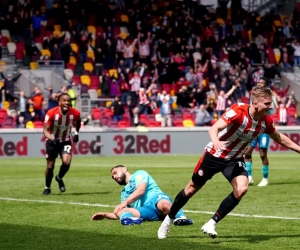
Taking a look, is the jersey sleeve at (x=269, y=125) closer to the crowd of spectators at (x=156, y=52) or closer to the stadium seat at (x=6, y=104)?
the crowd of spectators at (x=156, y=52)

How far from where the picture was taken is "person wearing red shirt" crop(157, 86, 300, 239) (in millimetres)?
10172

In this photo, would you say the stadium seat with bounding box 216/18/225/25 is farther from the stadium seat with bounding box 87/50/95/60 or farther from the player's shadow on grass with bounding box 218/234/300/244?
the player's shadow on grass with bounding box 218/234/300/244

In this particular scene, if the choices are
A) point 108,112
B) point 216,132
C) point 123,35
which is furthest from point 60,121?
point 123,35

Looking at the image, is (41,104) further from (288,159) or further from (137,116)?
(288,159)

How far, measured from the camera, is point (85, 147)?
112ft

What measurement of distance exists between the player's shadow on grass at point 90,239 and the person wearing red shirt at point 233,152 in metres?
0.36

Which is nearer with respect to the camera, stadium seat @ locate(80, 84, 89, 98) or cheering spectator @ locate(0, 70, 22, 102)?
cheering spectator @ locate(0, 70, 22, 102)

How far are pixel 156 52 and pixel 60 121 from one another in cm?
2503

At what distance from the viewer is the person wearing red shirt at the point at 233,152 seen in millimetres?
10172

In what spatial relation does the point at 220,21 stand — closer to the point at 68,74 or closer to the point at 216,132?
the point at 68,74

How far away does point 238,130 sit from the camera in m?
10.3

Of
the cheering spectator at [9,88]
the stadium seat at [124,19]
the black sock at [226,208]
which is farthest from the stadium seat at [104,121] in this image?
the black sock at [226,208]

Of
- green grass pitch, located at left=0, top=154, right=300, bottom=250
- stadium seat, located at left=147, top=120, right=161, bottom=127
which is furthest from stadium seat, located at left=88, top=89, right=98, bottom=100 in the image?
green grass pitch, located at left=0, top=154, right=300, bottom=250

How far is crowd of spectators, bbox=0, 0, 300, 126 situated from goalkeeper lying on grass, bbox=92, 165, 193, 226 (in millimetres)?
23013
